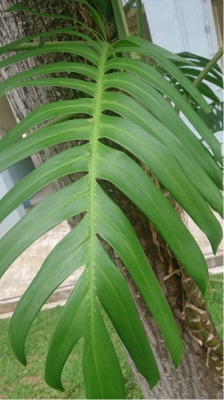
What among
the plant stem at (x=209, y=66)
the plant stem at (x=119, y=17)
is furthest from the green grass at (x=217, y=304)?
the plant stem at (x=119, y=17)

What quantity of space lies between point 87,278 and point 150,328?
2.02ft

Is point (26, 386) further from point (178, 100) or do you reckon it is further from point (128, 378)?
point (178, 100)

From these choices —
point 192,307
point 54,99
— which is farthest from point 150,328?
point 54,99

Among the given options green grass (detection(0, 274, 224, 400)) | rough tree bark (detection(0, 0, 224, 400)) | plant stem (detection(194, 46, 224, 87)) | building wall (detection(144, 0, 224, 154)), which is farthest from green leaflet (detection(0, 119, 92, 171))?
building wall (detection(144, 0, 224, 154))

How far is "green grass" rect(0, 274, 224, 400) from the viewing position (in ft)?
5.44

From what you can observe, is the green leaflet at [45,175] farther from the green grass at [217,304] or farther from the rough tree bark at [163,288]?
the green grass at [217,304]

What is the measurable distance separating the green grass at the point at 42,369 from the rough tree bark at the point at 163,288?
20.9 inches

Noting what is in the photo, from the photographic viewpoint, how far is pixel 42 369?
1830 mm

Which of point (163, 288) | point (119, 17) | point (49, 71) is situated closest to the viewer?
point (49, 71)

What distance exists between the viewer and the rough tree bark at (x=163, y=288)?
74 cm

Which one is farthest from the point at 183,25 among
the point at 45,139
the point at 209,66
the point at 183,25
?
the point at 45,139

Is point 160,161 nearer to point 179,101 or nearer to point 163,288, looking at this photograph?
point 179,101

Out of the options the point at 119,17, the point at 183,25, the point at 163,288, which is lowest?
the point at 163,288

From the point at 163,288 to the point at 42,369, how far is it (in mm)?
1179
